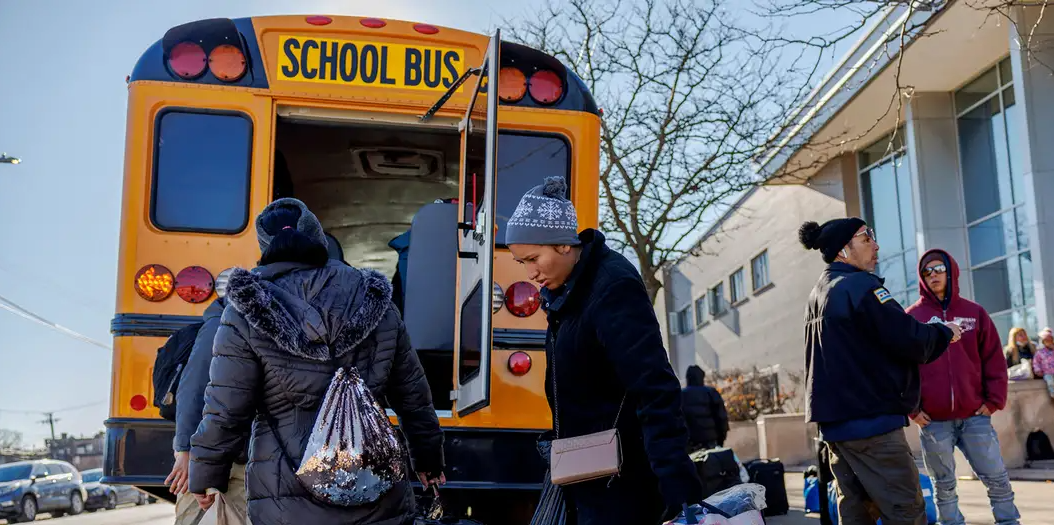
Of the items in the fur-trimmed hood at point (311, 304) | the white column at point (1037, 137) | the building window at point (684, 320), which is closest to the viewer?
the fur-trimmed hood at point (311, 304)

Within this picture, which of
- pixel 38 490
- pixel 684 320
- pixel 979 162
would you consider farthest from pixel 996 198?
pixel 38 490

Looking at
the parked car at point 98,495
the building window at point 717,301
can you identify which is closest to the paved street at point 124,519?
the parked car at point 98,495

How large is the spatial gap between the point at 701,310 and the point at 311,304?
34175 mm

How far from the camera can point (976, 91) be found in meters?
18.0

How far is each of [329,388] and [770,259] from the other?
24965mm

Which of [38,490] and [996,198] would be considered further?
[38,490]

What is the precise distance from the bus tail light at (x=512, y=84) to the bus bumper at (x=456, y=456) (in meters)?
1.86

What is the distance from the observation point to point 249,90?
552 cm

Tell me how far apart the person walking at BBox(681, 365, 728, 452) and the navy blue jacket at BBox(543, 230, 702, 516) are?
659cm

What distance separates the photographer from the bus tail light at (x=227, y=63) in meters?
5.52

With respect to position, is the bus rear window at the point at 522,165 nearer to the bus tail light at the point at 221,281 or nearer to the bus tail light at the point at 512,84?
the bus tail light at the point at 512,84

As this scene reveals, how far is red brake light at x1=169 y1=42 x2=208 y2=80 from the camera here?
17.9ft

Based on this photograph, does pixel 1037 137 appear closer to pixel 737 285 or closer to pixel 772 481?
pixel 772 481

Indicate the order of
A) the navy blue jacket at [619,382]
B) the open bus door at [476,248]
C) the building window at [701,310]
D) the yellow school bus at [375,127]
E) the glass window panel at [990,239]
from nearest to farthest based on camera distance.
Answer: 1. the navy blue jacket at [619,382]
2. the open bus door at [476,248]
3. the yellow school bus at [375,127]
4. the glass window panel at [990,239]
5. the building window at [701,310]
